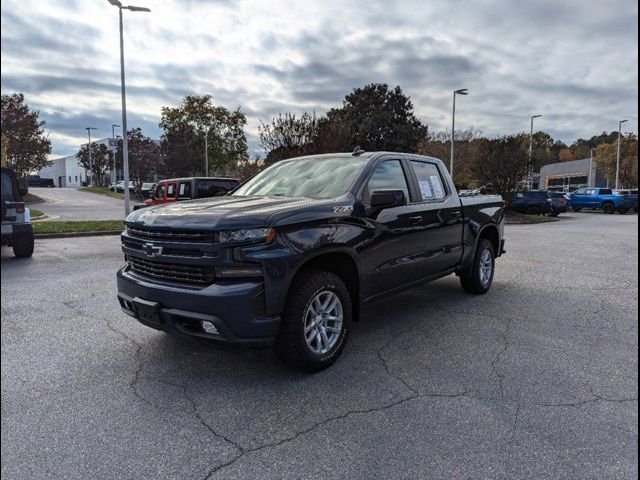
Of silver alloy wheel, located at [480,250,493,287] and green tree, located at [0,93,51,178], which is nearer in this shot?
green tree, located at [0,93,51,178]

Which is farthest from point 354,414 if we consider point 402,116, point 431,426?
point 402,116

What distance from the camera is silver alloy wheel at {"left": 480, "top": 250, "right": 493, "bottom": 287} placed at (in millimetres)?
6336

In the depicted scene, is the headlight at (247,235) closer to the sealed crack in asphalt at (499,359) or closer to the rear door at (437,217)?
the sealed crack in asphalt at (499,359)

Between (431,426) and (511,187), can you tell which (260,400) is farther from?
(511,187)

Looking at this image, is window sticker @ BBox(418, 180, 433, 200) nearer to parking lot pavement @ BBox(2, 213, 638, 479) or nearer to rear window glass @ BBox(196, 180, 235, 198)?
parking lot pavement @ BBox(2, 213, 638, 479)

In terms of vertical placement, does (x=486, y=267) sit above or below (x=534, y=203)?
below

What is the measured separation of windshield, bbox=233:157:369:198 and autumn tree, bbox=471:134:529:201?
22.1 m

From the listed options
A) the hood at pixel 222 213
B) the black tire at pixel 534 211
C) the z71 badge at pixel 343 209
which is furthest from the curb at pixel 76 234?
the black tire at pixel 534 211

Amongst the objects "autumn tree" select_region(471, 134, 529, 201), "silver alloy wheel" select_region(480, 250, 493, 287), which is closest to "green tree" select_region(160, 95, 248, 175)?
"autumn tree" select_region(471, 134, 529, 201)

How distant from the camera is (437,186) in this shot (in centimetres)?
561

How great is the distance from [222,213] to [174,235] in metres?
0.38

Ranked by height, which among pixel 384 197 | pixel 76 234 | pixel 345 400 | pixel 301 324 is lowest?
pixel 345 400

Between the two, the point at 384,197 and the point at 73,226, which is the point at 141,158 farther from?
the point at 384,197

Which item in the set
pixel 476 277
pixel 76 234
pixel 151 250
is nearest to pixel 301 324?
pixel 151 250
